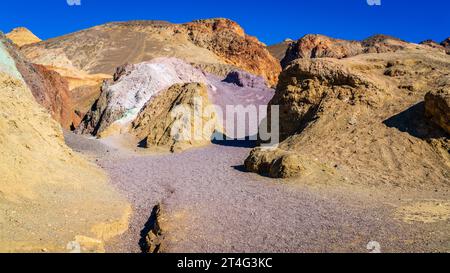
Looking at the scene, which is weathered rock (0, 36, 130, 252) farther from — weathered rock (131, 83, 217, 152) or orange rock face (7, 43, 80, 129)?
orange rock face (7, 43, 80, 129)

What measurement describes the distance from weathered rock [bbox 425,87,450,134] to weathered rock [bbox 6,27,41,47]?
85427 millimetres

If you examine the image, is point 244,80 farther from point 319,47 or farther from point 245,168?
point 319,47

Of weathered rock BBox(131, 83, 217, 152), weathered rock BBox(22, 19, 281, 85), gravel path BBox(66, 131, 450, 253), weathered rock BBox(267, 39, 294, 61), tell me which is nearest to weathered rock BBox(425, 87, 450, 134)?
gravel path BBox(66, 131, 450, 253)

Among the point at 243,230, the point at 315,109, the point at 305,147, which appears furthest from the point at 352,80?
the point at 243,230

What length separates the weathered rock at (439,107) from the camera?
11.3 m

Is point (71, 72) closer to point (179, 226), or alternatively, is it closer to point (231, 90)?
point (231, 90)

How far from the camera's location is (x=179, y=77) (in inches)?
1141

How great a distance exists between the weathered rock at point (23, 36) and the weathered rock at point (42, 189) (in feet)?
269

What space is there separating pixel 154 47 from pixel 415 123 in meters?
56.4

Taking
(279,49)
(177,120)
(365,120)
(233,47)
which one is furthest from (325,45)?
(365,120)

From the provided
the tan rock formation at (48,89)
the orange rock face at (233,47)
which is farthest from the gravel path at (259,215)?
the orange rock face at (233,47)

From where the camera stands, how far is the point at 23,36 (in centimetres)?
8656

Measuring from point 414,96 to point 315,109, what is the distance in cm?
326

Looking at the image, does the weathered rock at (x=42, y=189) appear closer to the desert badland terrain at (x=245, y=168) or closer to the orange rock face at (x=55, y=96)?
the desert badland terrain at (x=245, y=168)
